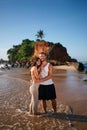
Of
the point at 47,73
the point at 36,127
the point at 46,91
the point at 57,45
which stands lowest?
the point at 36,127

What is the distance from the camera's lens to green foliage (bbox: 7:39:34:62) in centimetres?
8034

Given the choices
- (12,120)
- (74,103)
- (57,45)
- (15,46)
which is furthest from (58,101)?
(15,46)

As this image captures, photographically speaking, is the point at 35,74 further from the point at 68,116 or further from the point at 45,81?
the point at 68,116

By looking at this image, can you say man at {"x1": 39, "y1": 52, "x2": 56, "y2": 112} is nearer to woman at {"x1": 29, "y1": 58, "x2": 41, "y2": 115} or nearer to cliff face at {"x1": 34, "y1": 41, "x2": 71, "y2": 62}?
woman at {"x1": 29, "y1": 58, "x2": 41, "y2": 115}

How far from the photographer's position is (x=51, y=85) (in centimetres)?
615

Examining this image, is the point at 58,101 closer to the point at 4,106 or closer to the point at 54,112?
the point at 54,112

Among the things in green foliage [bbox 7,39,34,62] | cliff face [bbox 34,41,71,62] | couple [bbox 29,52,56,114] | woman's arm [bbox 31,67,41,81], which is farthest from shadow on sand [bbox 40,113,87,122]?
green foliage [bbox 7,39,34,62]

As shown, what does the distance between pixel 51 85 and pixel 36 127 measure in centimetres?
145

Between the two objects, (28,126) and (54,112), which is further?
(54,112)

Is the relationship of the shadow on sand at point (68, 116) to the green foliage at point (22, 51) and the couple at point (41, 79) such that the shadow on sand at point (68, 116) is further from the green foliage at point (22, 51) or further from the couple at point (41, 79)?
the green foliage at point (22, 51)

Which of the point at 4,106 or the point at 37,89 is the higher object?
the point at 37,89

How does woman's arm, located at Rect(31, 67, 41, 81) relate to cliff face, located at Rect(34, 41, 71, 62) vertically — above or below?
below

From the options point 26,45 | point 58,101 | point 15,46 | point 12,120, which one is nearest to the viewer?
point 12,120

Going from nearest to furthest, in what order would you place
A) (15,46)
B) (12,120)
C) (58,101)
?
(12,120)
(58,101)
(15,46)
